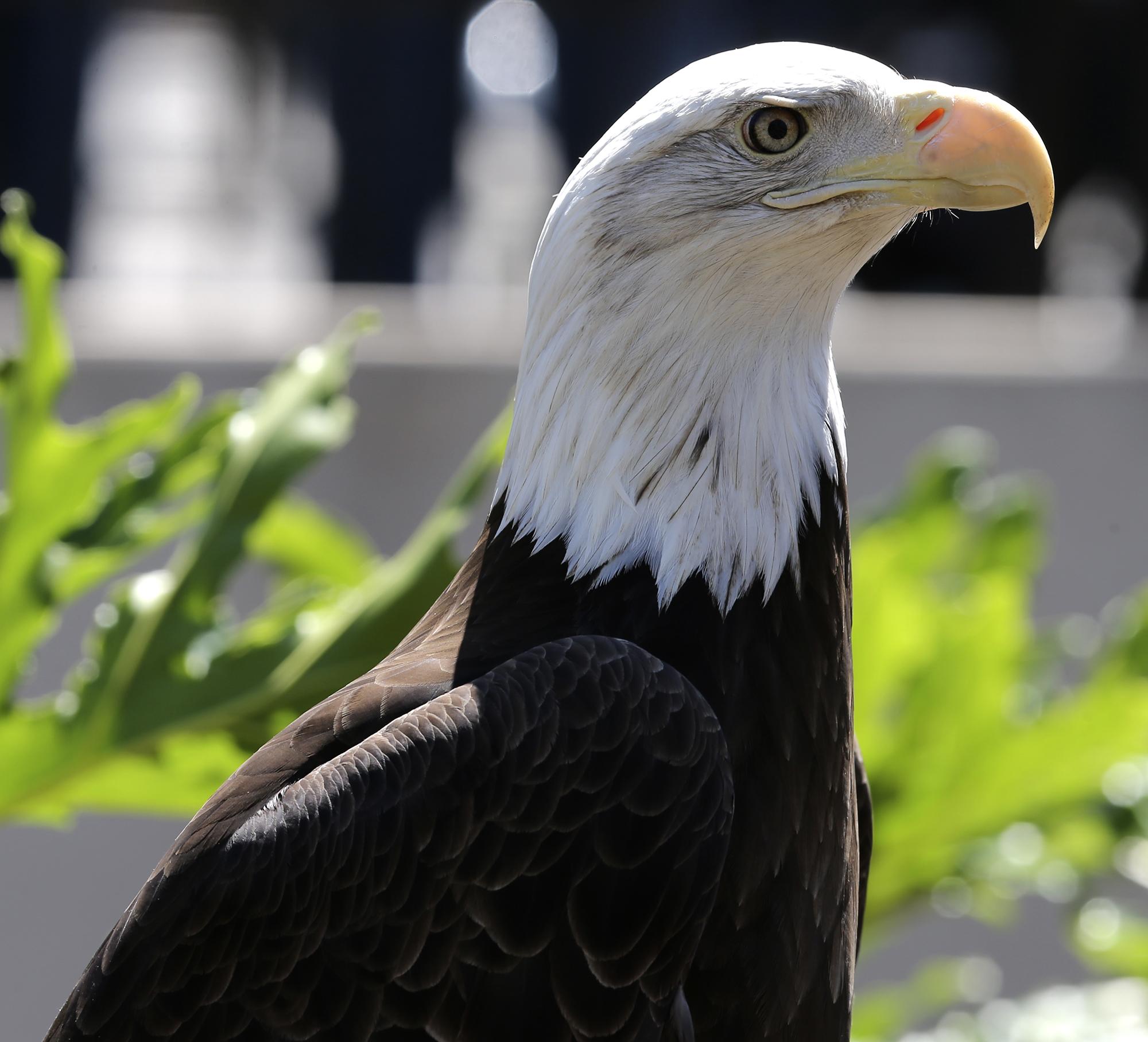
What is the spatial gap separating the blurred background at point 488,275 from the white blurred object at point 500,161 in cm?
2

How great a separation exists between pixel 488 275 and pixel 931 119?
5.80 meters

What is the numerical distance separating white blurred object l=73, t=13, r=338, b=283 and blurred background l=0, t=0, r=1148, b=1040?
0.02 meters

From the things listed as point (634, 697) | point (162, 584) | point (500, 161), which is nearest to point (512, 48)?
point (500, 161)

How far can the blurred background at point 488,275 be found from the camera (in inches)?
184

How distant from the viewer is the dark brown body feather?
1526 mm

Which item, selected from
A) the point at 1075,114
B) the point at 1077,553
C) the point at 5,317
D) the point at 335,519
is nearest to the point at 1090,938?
the point at 1077,553

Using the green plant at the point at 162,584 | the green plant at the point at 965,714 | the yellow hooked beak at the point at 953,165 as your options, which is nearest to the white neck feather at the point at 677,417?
the yellow hooked beak at the point at 953,165

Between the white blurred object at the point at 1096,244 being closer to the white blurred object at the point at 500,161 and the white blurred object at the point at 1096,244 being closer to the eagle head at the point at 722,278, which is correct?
the white blurred object at the point at 500,161

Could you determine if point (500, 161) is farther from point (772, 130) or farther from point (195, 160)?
point (772, 130)

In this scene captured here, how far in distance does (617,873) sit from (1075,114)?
6.91m

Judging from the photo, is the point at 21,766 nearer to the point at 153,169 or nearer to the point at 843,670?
the point at 843,670

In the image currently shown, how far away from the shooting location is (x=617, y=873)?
1537 millimetres

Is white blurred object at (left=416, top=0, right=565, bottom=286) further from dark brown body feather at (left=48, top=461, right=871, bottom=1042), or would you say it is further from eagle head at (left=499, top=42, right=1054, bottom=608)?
dark brown body feather at (left=48, top=461, right=871, bottom=1042)

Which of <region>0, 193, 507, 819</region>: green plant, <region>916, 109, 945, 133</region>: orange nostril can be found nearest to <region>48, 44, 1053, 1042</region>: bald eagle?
<region>916, 109, 945, 133</region>: orange nostril
